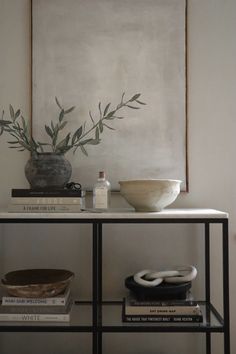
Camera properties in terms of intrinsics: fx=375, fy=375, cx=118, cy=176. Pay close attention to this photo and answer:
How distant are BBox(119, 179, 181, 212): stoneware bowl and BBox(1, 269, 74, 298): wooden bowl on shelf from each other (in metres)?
0.45

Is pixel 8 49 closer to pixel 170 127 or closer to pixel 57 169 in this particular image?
pixel 57 169

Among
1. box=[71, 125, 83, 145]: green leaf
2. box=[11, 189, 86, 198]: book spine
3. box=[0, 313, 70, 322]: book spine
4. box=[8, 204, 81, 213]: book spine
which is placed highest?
box=[71, 125, 83, 145]: green leaf

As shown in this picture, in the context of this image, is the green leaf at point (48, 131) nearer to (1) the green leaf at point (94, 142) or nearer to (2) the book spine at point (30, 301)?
(1) the green leaf at point (94, 142)

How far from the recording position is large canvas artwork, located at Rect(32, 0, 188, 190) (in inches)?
71.5

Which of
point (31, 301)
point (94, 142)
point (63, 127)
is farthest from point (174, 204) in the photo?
point (31, 301)

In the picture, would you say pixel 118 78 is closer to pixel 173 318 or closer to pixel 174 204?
pixel 174 204

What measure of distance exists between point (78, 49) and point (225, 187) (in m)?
0.98

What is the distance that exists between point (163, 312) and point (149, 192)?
0.47m

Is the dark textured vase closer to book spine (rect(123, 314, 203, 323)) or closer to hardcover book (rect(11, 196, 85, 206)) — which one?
hardcover book (rect(11, 196, 85, 206))

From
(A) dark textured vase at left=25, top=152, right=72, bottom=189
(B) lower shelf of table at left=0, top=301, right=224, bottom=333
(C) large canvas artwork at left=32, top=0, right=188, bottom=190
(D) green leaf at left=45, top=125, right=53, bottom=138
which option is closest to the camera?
(B) lower shelf of table at left=0, top=301, right=224, bottom=333

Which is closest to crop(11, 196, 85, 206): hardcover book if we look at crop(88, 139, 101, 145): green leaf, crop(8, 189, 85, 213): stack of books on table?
crop(8, 189, 85, 213): stack of books on table

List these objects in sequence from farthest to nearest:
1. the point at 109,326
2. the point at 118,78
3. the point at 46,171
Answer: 1. the point at 118,78
2. the point at 46,171
3. the point at 109,326

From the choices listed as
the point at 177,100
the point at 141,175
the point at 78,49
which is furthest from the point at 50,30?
the point at 141,175

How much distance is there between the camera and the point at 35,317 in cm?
147
